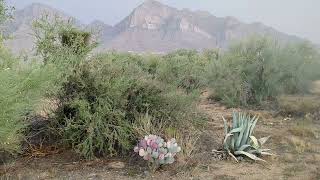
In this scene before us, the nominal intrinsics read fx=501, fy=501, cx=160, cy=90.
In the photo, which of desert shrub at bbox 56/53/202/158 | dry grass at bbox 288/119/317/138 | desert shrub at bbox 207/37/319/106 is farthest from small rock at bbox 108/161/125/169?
desert shrub at bbox 207/37/319/106

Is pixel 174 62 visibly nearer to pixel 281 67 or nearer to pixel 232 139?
pixel 232 139

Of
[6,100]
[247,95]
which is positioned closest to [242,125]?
[6,100]

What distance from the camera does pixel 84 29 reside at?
42.3ft

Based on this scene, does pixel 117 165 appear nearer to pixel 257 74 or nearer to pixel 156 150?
pixel 156 150

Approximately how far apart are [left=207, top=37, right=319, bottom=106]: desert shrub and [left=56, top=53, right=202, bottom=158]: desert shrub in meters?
8.63

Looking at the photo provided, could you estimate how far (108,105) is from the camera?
9.50 metres

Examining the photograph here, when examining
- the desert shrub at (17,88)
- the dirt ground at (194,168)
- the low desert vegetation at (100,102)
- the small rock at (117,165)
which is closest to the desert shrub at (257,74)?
the low desert vegetation at (100,102)

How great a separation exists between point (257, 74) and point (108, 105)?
11.5 meters

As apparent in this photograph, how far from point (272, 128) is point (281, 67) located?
7.10 meters

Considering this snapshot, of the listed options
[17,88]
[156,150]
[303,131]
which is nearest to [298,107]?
[303,131]

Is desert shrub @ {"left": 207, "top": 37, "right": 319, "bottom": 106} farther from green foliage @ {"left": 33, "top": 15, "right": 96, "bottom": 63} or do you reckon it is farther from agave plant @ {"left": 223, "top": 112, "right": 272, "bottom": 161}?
agave plant @ {"left": 223, "top": 112, "right": 272, "bottom": 161}

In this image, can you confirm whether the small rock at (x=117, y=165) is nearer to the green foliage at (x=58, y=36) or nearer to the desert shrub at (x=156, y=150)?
the desert shrub at (x=156, y=150)

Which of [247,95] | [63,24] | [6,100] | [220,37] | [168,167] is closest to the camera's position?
[6,100]

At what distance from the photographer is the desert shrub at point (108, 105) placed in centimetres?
933
